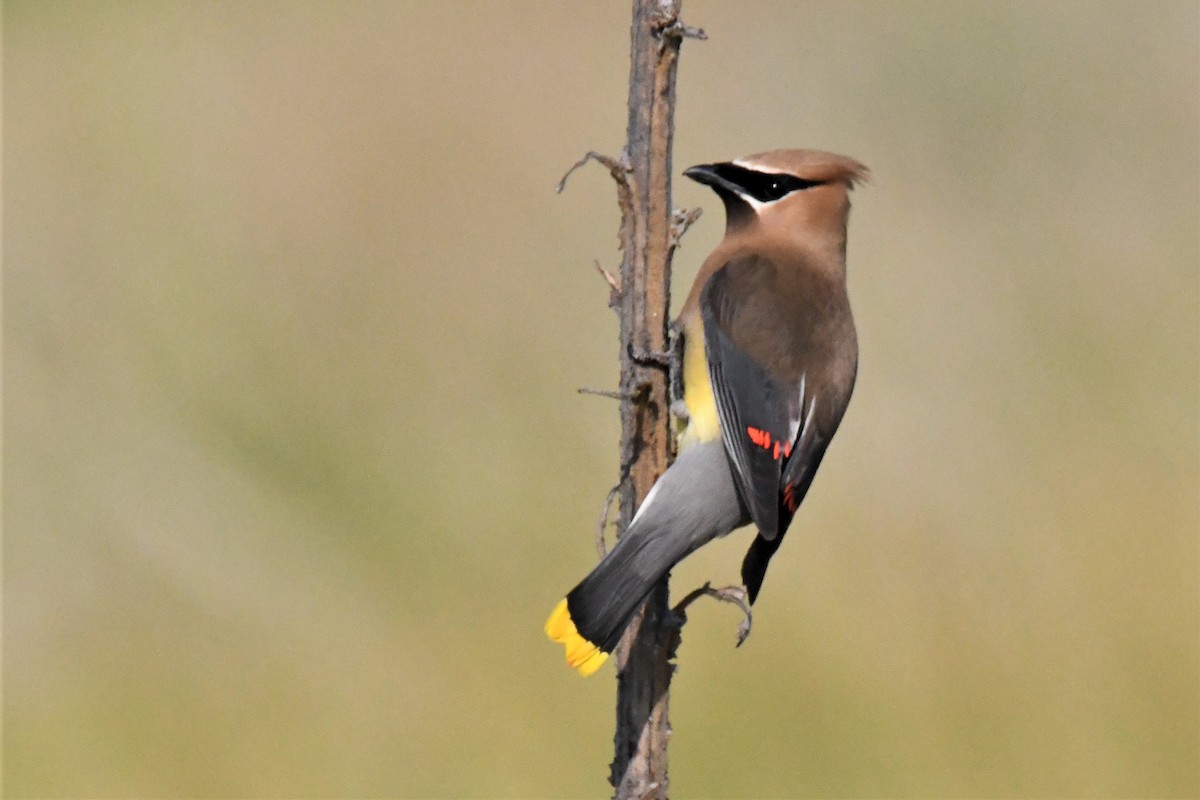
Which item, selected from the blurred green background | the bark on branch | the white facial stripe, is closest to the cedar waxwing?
the white facial stripe

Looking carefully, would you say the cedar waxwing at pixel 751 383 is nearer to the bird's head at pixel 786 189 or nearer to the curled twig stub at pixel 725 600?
the bird's head at pixel 786 189

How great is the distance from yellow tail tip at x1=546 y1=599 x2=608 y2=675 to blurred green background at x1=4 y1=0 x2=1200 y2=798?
2.03m

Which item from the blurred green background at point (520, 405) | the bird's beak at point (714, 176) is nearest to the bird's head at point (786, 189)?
the bird's beak at point (714, 176)

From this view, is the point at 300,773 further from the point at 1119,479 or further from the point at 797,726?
the point at 1119,479

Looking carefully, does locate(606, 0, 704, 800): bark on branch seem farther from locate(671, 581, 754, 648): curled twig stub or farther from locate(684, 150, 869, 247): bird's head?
locate(684, 150, 869, 247): bird's head

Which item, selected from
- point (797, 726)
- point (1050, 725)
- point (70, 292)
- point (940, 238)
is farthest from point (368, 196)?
point (1050, 725)

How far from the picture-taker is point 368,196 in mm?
7980

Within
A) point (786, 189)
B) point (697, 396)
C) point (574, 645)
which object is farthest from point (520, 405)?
point (574, 645)

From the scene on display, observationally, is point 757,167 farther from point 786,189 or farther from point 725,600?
point 725,600

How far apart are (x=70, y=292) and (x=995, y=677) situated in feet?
13.5

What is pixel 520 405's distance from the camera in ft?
22.9

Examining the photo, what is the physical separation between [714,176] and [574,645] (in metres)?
1.46

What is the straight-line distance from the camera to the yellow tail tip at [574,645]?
382 centimetres

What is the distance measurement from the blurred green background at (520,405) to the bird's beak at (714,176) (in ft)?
6.60
